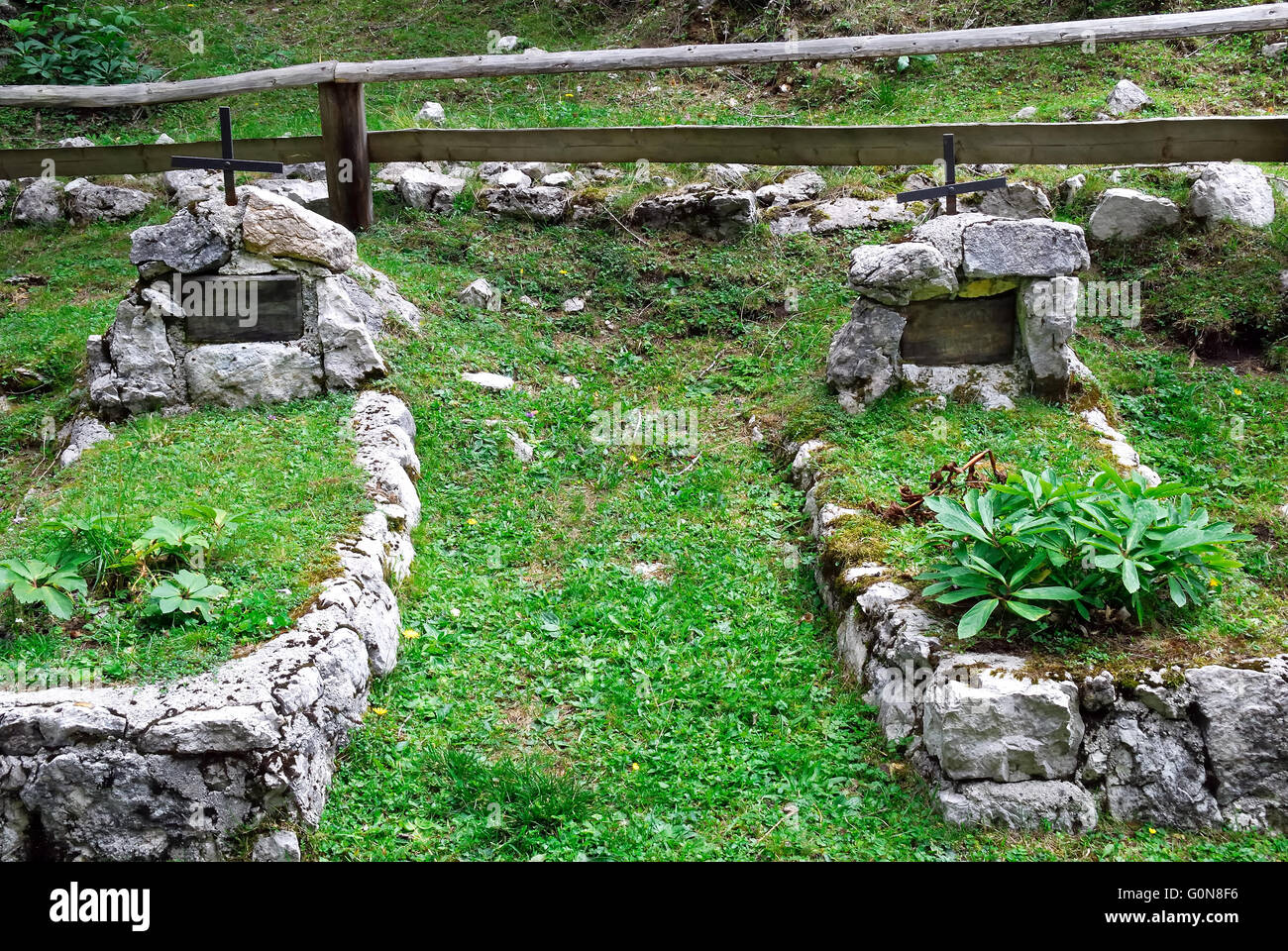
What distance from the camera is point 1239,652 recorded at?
14.3 feet

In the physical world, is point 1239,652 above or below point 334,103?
below

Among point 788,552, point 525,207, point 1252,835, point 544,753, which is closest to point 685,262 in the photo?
point 525,207

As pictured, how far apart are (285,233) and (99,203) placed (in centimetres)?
510

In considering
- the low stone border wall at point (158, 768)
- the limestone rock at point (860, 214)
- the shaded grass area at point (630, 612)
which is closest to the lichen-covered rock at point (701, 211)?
the shaded grass area at point (630, 612)

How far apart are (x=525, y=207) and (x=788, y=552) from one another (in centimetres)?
558

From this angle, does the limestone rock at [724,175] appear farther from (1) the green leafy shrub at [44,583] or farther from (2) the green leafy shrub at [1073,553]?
(1) the green leafy shrub at [44,583]

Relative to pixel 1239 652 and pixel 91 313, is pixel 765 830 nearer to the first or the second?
pixel 1239 652

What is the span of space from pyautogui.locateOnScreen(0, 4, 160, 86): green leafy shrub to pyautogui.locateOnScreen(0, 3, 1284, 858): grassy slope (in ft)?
1.91

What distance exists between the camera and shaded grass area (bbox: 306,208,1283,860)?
4145 mm

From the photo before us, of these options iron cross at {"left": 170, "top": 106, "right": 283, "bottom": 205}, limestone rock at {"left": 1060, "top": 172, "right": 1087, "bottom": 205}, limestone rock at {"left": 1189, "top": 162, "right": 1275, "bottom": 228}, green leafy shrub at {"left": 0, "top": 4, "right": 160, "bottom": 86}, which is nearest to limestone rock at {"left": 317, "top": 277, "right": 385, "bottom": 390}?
iron cross at {"left": 170, "top": 106, "right": 283, "bottom": 205}

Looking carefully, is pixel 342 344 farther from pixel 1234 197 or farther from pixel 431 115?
pixel 1234 197

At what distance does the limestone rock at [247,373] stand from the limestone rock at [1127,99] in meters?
8.50

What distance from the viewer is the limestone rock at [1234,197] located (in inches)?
336

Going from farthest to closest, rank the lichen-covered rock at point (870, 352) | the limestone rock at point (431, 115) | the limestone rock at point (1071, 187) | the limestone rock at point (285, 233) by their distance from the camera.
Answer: the limestone rock at point (431, 115)
the limestone rock at point (1071, 187)
the limestone rock at point (285, 233)
the lichen-covered rock at point (870, 352)
